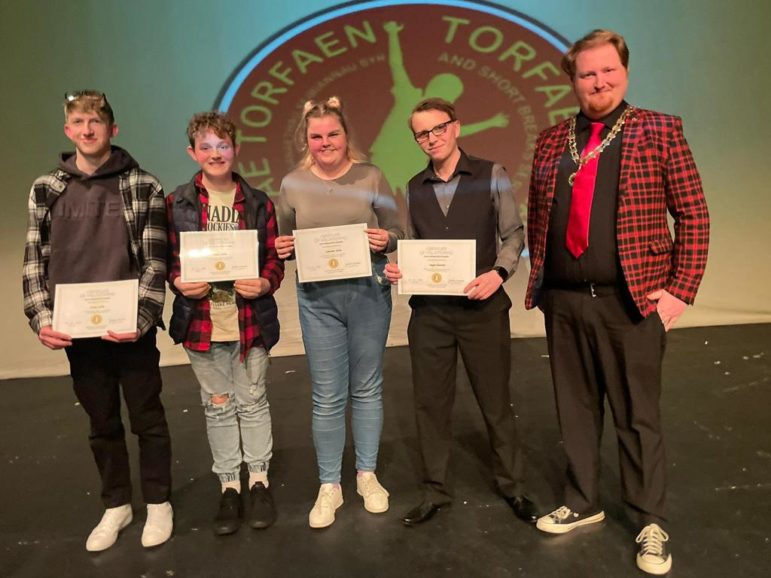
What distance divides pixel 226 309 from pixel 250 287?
127 millimetres

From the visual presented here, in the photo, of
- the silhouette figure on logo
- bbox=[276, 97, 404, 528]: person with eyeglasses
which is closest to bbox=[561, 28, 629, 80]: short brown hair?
bbox=[276, 97, 404, 528]: person with eyeglasses

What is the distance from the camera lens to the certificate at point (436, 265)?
183 cm

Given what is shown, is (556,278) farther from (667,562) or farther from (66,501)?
(66,501)

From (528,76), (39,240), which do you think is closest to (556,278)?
(39,240)

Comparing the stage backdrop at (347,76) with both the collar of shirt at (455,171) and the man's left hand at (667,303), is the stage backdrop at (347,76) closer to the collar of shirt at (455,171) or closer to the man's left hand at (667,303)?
the collar of shirt at (455,171)

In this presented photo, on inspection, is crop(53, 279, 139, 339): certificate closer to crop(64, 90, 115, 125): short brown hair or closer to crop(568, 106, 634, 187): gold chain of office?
crop(64, 90, 115, 125): short brown hair

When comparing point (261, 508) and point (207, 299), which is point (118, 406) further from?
point (261, 508)

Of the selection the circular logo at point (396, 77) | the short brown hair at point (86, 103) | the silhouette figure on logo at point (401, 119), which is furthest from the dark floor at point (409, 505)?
the circular logo at point (396, 77)

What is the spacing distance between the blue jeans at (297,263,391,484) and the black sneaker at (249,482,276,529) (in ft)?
0.87

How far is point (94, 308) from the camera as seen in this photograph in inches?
70.9

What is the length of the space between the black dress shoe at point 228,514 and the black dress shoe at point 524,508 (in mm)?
996

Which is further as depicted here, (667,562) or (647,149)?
(667,562)

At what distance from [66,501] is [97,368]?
813mm

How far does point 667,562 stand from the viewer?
174 cm
